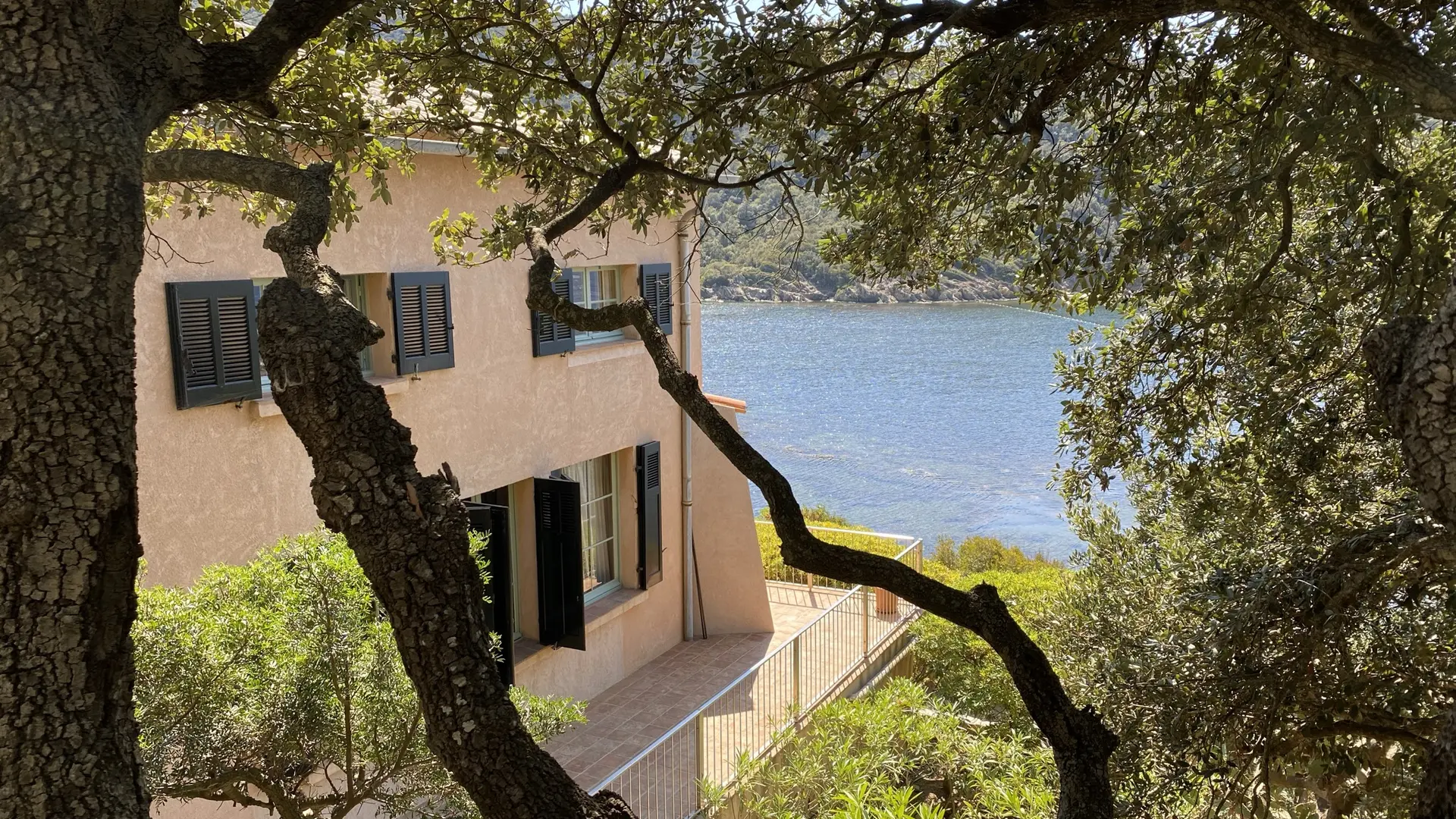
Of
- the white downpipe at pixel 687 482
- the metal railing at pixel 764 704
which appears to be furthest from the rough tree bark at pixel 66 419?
the white downpipe at pixel 687 482

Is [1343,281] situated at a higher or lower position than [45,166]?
lower

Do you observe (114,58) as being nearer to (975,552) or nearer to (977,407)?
(975,552)

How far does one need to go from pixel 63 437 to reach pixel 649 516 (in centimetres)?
914

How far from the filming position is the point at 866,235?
5.75 m

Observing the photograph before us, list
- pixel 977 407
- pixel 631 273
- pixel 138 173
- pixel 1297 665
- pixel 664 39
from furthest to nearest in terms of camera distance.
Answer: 1. pixel 977 407
2. pixel 631 273
3. pixel 664 39
4. pixel 1297 665
5. pixel 138 173

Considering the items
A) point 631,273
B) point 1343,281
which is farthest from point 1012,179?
point 631,273

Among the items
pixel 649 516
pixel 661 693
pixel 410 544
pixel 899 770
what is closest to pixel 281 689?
pixel 410 544

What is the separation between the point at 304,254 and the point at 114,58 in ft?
1.86

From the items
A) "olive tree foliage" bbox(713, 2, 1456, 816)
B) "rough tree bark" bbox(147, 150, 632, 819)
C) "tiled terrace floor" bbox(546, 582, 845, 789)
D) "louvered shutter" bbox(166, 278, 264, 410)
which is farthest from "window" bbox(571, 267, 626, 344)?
"rough tree bark" bbox(147, 150, 632, 819)

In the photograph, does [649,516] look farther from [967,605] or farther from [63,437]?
[63,437]

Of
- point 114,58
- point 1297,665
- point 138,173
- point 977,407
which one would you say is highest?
point 114,58

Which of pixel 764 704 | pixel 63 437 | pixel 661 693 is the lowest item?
pixel 661 693

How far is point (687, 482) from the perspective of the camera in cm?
1202

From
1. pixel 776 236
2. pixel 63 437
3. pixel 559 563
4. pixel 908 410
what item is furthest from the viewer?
pixel 908 410
